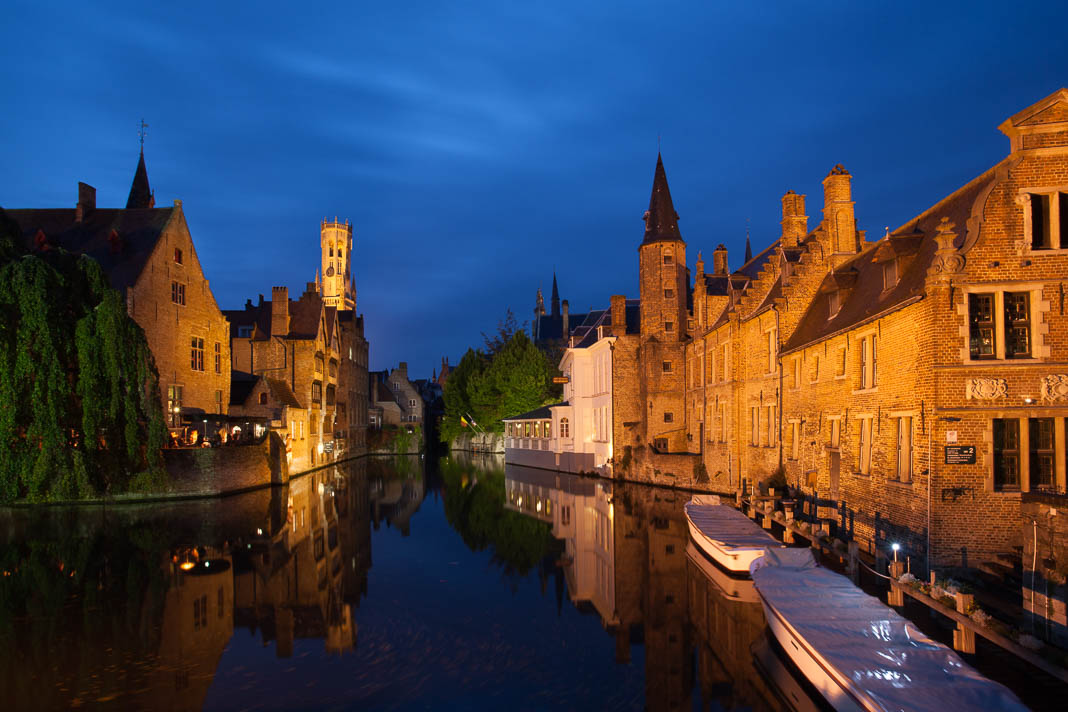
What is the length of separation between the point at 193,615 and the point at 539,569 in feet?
29.1

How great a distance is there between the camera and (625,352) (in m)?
45.0

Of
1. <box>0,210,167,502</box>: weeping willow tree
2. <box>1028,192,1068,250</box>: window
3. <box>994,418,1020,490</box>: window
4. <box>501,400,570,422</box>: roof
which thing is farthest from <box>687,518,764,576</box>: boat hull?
<box>501,400,570,422</box>: roof

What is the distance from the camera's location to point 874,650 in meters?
9.43

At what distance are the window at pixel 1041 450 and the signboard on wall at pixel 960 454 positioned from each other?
1.25 m

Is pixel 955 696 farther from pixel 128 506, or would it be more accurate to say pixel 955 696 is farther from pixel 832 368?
pixel 128 506

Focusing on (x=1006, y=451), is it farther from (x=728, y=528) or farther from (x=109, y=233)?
(x=109, y=233)

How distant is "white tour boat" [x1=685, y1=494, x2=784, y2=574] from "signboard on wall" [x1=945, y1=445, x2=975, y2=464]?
410cm

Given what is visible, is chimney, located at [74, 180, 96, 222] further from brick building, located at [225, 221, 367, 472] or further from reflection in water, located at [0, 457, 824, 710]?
reflection in water, located at [0, 457, 824, 710]

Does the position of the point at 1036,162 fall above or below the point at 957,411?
above

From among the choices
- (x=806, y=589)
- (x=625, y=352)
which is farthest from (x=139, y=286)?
(x=806, y=589)

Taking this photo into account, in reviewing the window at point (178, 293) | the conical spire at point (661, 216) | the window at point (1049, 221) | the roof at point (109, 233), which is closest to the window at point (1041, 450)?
the window at point (1049, 221)

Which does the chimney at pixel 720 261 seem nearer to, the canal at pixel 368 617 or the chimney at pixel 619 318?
the chimney at pixel 619 318

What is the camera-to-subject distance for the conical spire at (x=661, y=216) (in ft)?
145

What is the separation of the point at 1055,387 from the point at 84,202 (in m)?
44.7
